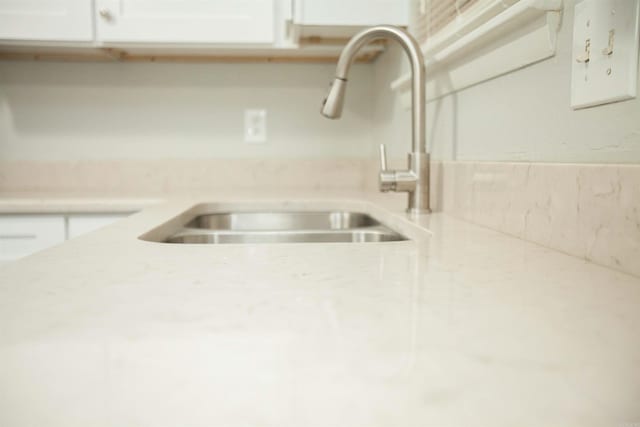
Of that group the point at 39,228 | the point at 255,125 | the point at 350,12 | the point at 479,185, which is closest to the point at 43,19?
the point at 39,228

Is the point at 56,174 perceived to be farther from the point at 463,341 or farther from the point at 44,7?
the point at 463,341

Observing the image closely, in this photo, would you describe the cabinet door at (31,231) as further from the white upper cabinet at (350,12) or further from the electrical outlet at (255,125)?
the white upper cabinet at (350,12)

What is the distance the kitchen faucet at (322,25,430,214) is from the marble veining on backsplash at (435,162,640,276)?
4.8 inches

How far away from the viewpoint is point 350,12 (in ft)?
4.79

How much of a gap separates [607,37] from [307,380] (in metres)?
0.52

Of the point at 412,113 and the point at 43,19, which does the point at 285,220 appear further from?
the point at 43,19

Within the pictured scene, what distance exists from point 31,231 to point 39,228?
0.02 meters

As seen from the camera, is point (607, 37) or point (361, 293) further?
point (607, 37)

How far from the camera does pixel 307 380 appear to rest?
0.26 m

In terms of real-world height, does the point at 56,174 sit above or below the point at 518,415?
above

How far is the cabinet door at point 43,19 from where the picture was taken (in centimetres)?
150

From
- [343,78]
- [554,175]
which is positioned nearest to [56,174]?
[343,78]

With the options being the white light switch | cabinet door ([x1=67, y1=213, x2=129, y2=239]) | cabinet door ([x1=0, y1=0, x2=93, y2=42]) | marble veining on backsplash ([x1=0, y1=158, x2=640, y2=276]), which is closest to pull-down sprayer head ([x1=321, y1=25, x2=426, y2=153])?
marble veining on backsplash ([x1=0, y1=158, x2=640, y2=276])

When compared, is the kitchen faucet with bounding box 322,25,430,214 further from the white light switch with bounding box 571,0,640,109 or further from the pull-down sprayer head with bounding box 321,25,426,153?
the white light switch with bounding box 571,0,640,109
